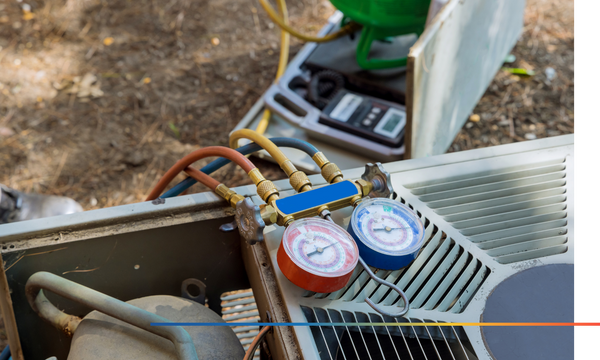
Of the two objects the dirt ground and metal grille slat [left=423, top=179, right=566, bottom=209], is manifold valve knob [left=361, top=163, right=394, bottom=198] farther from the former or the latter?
the dirt ground

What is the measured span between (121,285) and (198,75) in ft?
5.58

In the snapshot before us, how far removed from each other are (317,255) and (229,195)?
23 centimetres

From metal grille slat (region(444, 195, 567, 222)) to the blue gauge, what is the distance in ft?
0.30

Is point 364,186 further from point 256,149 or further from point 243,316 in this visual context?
point 243,316

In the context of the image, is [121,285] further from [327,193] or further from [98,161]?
[98,161]

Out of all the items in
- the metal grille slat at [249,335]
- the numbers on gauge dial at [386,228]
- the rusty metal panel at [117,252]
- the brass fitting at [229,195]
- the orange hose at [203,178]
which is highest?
the numbers on gauge dial at [386,228]

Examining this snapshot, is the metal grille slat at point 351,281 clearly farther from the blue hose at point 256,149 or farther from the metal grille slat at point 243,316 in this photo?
the metal grille slat at point 243,316

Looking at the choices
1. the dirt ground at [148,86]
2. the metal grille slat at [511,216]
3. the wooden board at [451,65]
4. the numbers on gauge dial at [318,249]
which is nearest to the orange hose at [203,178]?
the numbers on gauge dial at [318,249]

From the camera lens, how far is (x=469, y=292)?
2.64 feet

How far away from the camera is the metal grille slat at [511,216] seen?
89 cm

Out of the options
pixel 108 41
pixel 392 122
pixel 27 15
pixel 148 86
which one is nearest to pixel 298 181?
pixel 392 122

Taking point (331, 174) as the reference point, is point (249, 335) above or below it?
below

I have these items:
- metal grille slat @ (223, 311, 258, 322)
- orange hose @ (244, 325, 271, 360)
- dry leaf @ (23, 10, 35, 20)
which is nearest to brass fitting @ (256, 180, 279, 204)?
orange hose @ (244, 325, 271, 360)

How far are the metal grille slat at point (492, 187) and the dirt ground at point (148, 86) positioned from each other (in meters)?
1.19
